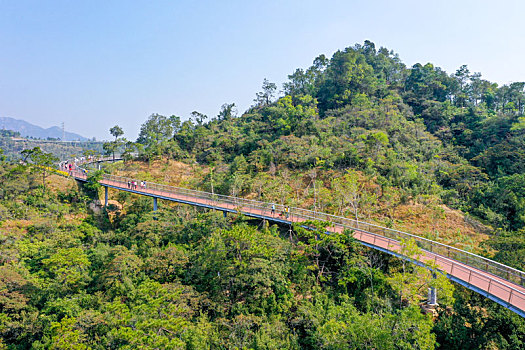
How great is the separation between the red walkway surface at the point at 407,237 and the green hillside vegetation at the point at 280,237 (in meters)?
1.08

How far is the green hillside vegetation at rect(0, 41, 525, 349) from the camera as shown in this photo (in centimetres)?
1471

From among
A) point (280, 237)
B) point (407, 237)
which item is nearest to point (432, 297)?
point (407, 237)

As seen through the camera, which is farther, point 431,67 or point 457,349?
point 431,67

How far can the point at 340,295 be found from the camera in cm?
1781

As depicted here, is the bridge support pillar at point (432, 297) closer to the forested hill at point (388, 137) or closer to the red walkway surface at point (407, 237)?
the red walkway surface at point (407, 237)

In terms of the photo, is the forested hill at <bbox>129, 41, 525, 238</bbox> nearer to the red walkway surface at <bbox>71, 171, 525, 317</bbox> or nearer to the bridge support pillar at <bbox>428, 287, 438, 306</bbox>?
the red walkway surface at <bbox>71, 171, 525, 317</bbox>

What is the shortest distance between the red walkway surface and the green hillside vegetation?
1.08m

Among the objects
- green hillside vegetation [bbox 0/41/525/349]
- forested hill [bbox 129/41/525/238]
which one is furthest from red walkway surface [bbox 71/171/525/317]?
forested hill [bbox 129/41/525/238]

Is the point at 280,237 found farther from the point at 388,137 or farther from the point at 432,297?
the point at 388,137

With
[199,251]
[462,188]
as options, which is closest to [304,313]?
[199,251]

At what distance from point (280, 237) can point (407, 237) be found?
9053mm

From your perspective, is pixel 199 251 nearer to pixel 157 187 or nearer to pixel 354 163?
pixel 157 187

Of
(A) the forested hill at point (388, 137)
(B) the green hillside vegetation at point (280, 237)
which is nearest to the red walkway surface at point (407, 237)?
(B) the green hillside vegetation at point (280, 237)

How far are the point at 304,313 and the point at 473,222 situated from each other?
65.8 feet
